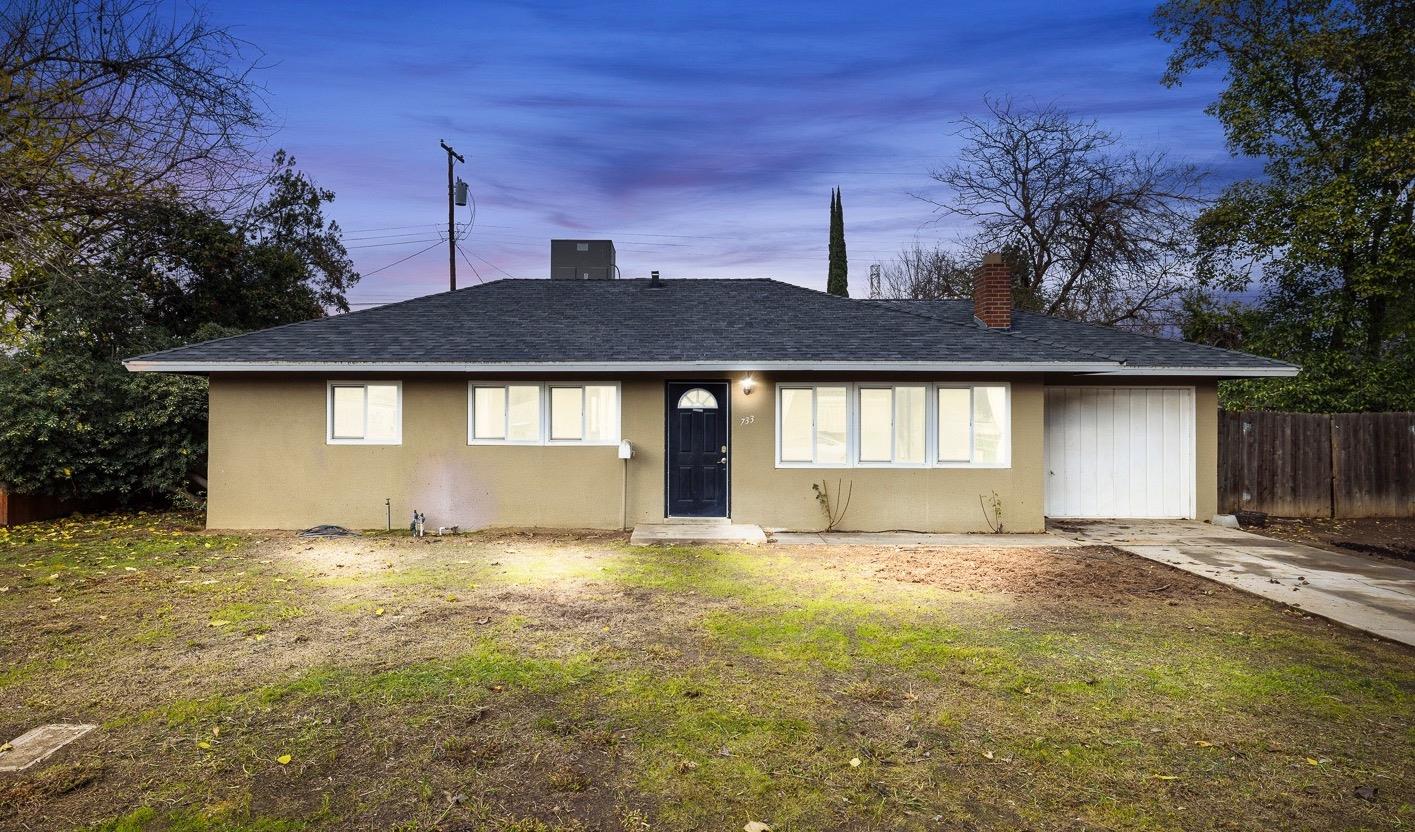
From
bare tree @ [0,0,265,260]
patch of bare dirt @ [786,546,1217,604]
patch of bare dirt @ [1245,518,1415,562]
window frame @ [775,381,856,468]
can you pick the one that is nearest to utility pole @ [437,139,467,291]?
window frame @ [775,381,856,468]

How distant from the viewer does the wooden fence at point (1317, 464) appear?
1136cm

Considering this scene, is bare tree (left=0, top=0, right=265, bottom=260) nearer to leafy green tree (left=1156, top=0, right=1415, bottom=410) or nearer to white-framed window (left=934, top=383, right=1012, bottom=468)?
white-framed window (left=934, top=383, right=1012, bottom=468)

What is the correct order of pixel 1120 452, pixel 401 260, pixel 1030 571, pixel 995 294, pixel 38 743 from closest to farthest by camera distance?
1. pixel 38 743
2. pixel 1030 571
3. pixel 1120 452
4. pixel 995 294
5. pixel 401 260

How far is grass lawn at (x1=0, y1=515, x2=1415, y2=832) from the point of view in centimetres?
297

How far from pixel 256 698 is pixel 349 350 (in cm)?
691

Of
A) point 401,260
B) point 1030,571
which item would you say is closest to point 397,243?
point 401,260

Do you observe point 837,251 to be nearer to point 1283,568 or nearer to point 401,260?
point 401,260

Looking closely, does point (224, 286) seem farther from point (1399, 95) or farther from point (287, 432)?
point (1399, 95)

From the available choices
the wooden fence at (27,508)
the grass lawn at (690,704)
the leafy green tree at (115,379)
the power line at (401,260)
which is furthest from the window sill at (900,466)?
the power line at (401,260)

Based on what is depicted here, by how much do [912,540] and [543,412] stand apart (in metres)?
5.39

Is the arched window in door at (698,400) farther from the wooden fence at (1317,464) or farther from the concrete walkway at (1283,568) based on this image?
the wooden fence at (1317,464)

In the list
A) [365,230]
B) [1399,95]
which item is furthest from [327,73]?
[1399,95]

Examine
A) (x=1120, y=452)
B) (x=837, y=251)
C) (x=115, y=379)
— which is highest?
(x=837, y=251)

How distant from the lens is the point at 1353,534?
10.2 metres
